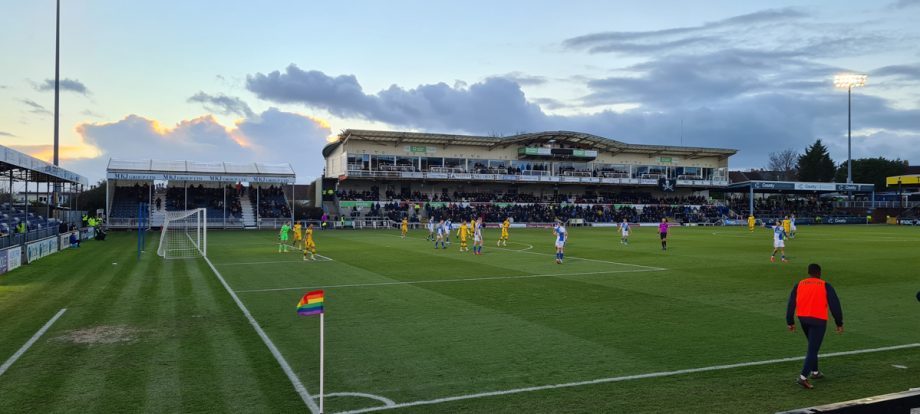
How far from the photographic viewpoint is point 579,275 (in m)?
20.9

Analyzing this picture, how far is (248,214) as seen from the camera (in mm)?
66188

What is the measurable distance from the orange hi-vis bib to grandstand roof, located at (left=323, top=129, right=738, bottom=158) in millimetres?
67193

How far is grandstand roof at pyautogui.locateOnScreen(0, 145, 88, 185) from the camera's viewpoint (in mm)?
22219

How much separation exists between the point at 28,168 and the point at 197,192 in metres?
44.7

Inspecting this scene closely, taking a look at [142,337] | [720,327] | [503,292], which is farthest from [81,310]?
[720,327]

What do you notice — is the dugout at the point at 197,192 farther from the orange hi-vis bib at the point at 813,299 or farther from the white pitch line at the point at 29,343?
the orange hi-vis bib at the point at 813,299

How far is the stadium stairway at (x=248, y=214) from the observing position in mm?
61344

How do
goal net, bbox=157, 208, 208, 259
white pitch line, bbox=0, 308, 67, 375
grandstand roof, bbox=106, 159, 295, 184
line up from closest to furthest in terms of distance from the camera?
white pitch line, bbox=0, 308, 67, 375 → goal net, bbox=157, 208, 208, 259 → grandstand roof, bbox=106, 159, 295, 184

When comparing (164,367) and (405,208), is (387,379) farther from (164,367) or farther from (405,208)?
(405,208)

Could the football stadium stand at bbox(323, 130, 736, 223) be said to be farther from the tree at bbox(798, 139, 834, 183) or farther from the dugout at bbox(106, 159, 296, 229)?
the tree at bbox(798, 139, 834, 183)

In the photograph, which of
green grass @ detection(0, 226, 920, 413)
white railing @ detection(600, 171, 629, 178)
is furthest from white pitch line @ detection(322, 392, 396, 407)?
white railing @ detection(600, 171, 629, 178)

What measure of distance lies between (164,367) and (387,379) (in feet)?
11.6

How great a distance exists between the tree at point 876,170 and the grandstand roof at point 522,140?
123 ft

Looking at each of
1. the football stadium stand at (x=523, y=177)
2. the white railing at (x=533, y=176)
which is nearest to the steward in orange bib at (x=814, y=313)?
the football stadium stand at (x=523, y=177)
